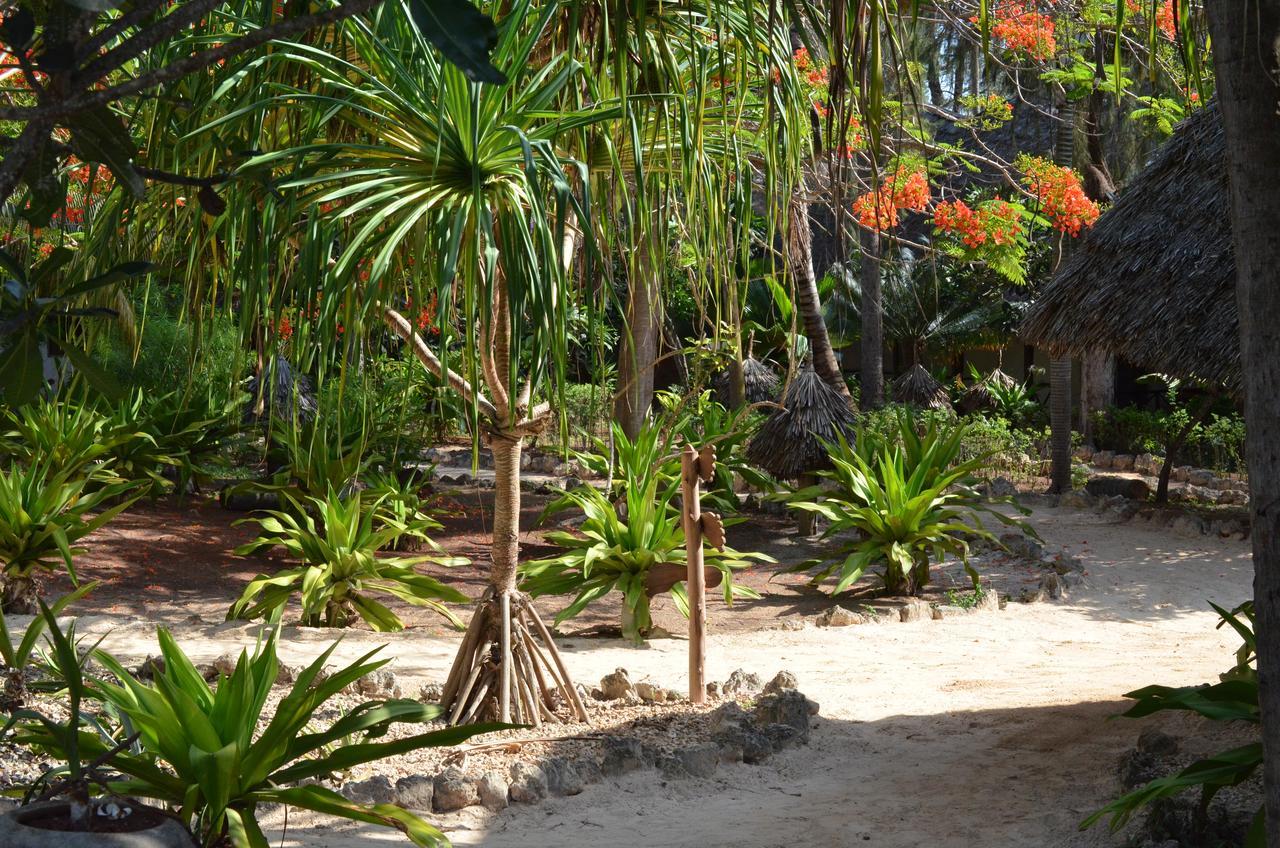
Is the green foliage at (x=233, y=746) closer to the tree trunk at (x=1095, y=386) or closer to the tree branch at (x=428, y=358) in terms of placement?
the tree branch at (x=428, y=358)

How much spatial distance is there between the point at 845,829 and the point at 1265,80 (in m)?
2.15

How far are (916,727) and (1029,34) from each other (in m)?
5.41

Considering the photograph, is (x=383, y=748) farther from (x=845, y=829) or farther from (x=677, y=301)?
(x=677, y=301)

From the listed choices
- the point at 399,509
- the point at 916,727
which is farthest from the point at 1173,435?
the point at 916,727

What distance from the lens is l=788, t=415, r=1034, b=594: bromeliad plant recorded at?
6.68 m

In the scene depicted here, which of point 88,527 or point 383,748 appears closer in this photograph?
point 383,748

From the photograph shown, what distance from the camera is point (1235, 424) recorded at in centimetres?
1244

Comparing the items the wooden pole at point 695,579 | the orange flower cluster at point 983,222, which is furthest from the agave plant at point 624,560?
the orange flower cluster at point 983,222

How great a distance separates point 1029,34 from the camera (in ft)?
25.9

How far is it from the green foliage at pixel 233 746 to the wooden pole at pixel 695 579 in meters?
1.76

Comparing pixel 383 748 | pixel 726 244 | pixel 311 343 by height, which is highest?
pixel 726 244

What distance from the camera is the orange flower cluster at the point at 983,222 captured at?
27.8 ft

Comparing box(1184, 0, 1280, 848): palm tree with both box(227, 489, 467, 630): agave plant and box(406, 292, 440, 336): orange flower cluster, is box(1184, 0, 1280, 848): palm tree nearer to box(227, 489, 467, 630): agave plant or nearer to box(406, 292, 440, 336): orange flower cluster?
box(406, 292, 440, 336): orange flower cluster

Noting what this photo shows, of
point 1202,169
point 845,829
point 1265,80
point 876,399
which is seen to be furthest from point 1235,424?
point 1265,80
